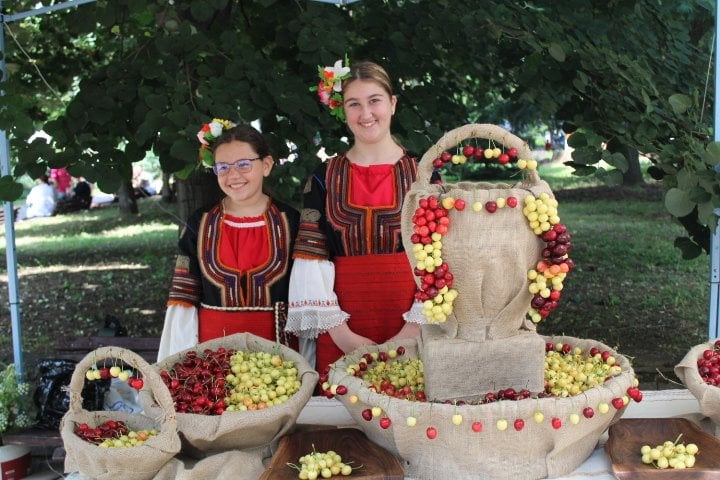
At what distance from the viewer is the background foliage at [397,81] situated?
299cm

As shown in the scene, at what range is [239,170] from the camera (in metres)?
2.56

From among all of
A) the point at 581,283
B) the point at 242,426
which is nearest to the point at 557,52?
the point at 242,426

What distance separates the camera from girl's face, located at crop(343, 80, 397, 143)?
251cm

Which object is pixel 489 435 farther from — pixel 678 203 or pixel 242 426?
pixel 678 203

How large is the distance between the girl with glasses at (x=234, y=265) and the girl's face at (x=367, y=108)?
0.33 meters

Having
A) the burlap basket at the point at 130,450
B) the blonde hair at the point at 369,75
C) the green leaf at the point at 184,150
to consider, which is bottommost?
the burlap basket at the point at 130,450

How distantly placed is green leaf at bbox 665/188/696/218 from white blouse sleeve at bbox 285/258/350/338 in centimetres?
109

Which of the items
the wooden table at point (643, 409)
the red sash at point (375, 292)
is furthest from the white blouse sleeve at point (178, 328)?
the wooden table at point (643, 409)

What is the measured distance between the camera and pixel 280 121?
341 centimetres

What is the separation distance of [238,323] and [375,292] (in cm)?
45

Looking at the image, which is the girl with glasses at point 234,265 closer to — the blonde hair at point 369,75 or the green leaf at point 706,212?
the blonde hair at point 369,75

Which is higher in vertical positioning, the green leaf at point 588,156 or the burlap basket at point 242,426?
the green leaf at point 588,156

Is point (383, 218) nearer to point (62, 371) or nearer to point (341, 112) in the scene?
point (341, 112)

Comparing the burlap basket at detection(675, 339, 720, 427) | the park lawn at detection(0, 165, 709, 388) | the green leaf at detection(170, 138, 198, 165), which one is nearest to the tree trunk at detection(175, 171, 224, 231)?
the park lawn at detection(0, 165, 709, 388)
